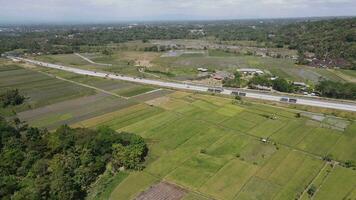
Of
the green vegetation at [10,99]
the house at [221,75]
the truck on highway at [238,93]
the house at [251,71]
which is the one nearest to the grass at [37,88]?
the green vegetation at [10,99]

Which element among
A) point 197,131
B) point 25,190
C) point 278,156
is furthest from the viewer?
point 197,131

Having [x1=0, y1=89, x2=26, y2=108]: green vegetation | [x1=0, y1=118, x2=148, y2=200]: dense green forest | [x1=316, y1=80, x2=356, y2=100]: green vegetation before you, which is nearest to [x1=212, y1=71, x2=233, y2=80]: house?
[x1=316, y1=80, x2=356, y2=100]: green vegetation

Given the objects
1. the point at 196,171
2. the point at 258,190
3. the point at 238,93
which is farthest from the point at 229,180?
the point at 238,93

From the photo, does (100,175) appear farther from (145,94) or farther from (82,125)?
(145,94)

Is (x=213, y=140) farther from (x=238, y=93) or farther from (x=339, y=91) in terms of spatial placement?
(x=339, y=91)

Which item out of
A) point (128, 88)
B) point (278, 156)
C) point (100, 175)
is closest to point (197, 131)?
point (278, 156)

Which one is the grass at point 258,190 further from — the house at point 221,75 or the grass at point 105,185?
the house at point 221,75
